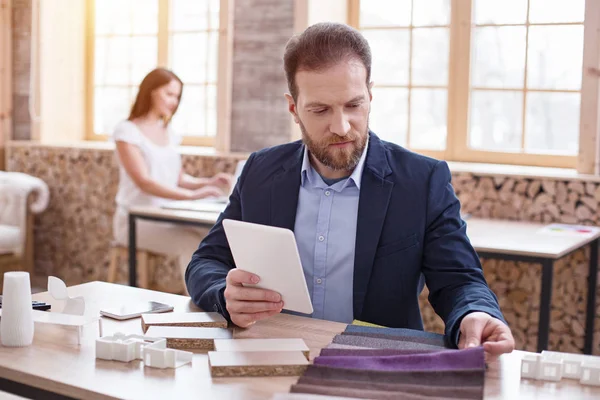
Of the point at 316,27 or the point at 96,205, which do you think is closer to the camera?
the point at 316,27

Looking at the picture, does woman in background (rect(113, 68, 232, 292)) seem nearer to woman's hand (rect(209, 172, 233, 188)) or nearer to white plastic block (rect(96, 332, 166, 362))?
woman's hand (rect(209, 172, 233, 188))

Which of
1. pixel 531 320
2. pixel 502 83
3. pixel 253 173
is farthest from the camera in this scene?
pixel 502 83

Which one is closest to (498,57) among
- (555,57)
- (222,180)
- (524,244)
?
(555,57)

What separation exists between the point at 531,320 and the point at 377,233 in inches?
89.6

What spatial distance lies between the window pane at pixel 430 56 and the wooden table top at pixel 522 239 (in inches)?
40.4

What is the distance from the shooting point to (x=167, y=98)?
4.65 m

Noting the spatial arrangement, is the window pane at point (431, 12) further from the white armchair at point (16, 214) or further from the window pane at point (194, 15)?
the white armchair at point (16, 214)

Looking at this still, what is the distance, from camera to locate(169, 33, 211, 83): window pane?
18.3 ft

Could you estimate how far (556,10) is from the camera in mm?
4262

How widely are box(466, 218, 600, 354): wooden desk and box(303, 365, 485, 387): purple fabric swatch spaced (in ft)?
5.38

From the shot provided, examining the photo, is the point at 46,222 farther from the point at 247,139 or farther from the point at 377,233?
the point at 377,233

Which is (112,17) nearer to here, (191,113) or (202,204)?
(191,113)

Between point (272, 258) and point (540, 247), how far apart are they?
6.08 ft

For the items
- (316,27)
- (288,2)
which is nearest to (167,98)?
(288,2)
